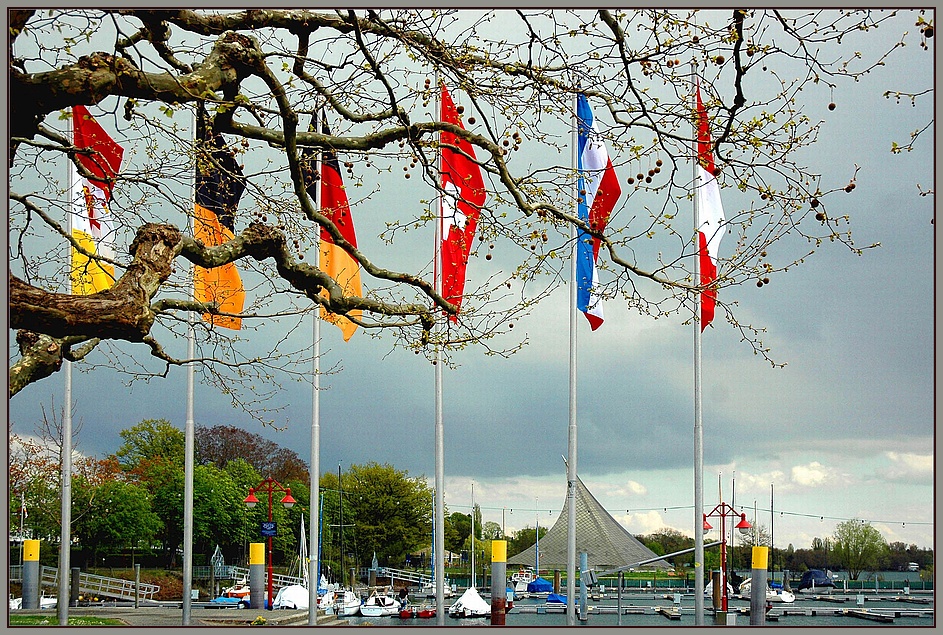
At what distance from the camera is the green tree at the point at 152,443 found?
4172cm

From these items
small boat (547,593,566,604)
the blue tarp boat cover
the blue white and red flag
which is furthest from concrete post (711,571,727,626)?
the blue tarp boat cover

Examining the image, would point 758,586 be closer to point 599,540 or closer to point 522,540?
point 599,540

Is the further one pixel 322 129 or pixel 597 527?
pixel 597 527

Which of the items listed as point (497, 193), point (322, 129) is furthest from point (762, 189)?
point (322, 129)

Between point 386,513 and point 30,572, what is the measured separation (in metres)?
27.3

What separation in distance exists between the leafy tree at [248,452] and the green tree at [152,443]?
58.2 inches

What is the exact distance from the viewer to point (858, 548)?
176ft

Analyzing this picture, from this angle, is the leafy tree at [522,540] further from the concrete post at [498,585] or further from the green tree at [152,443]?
the concrete post at [498,585]

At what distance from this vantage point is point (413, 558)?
51.9 metres

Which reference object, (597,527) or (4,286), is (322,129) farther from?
(597,527)

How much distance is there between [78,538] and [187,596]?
67.5 feet

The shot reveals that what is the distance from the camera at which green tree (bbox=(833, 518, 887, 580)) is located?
53.8m

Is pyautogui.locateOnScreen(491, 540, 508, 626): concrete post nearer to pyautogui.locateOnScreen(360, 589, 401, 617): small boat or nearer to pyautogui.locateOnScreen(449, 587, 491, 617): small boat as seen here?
pyautogui.locateOnScreen(449, 587, 491, 617): small boat

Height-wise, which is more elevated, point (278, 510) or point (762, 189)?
point (762, 189)
